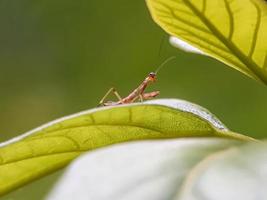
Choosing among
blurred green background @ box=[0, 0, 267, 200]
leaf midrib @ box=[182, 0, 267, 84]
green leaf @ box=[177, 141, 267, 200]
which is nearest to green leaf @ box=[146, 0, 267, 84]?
leaf midrib @ box=[182, 0, 267, 84]

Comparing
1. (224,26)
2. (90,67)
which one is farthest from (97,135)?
(90,67)

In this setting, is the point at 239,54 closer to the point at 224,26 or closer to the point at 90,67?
the point at 224,26

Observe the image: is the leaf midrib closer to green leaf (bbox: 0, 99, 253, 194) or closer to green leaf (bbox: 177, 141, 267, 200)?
green leaf (bbox: 0, 99, 253, 194)

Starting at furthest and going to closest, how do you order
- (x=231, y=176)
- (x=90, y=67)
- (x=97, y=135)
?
(x=90, y=67)
(x=97, y=135)
(x=231, y=176)

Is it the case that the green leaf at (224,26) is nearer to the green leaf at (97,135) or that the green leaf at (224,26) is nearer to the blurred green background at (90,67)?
the green leaf at (97,135)

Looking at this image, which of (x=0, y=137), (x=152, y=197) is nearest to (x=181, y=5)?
(x=152, y=197)

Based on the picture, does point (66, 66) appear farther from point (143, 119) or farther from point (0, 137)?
point (143, 119)
